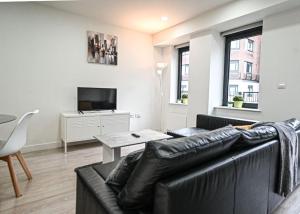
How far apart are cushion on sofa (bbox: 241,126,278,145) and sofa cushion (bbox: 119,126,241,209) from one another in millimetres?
461

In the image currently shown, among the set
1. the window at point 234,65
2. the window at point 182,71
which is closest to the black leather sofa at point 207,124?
the window at point 234,65

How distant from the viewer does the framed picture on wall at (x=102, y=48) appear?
403cm

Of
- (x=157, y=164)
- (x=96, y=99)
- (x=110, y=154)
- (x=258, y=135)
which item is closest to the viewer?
(x=157, y=164)

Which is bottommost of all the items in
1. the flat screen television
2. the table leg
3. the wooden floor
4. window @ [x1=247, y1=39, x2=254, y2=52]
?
the wooden floor

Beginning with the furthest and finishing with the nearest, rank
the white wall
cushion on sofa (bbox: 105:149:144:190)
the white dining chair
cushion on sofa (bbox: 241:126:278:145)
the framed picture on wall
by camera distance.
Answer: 1. the framed picture on wall
2. the white wall
3. the white dining chair
4. cushion on sofa (bbox: 241:126:278:145)
5. cushion on sofa (bbox: 105:149:144:190)

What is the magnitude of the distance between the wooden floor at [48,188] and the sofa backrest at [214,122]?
3.87 ft

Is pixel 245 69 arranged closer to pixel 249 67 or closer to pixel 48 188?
pixel 249 67

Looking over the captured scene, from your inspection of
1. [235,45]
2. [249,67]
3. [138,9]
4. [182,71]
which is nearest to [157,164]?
[138,9]

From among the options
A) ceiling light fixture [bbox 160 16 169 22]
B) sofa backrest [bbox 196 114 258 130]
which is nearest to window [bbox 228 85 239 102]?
sofa backrest [bbox 196 114 258 130]

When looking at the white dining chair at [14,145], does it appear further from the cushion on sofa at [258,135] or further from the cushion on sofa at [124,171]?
the cushion on sofa at [258,135]

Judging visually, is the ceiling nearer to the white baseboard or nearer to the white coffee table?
the white coffee table

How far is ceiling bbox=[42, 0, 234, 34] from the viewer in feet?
10.9

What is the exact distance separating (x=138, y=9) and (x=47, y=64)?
1.94 m

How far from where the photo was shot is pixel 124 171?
116cm
